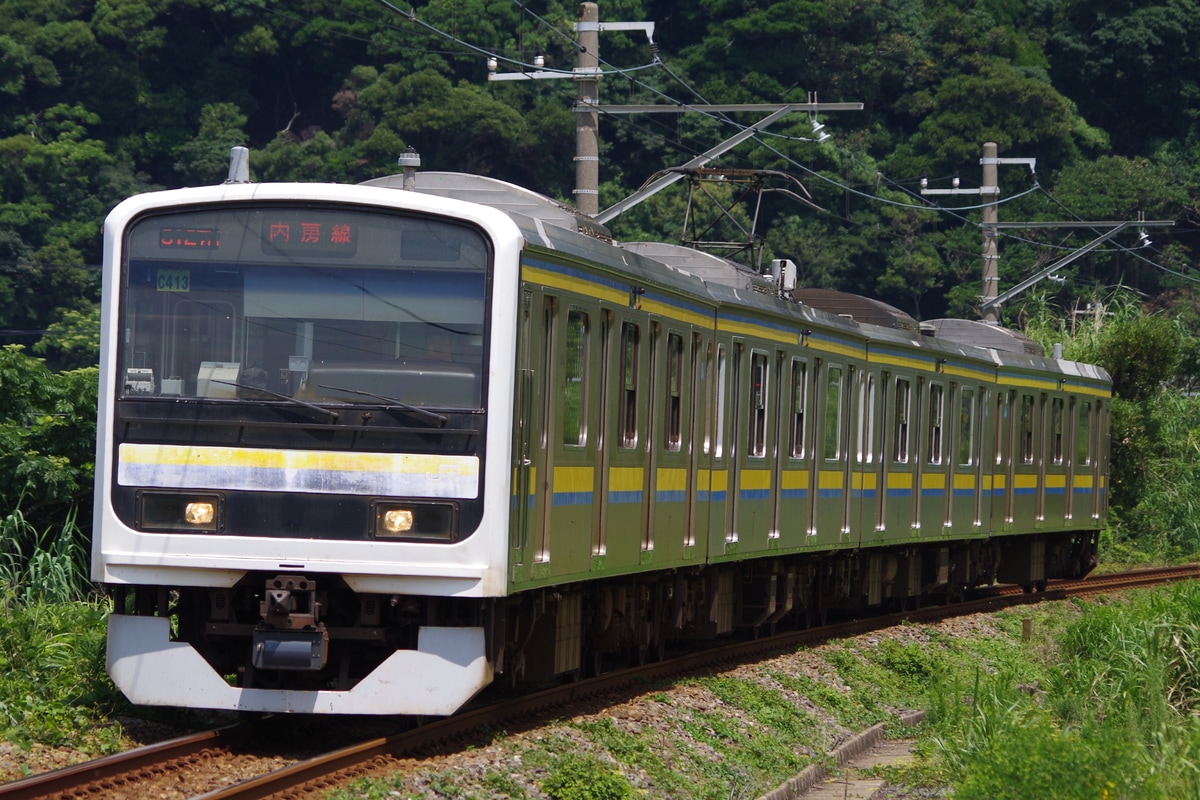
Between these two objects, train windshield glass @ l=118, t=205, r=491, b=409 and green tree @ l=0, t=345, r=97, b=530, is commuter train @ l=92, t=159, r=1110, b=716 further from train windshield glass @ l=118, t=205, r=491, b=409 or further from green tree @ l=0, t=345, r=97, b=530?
green tree @ l=0, t=345, r=97, b=530

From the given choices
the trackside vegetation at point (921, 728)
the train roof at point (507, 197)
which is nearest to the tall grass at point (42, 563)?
the train roof at point (507, 197)

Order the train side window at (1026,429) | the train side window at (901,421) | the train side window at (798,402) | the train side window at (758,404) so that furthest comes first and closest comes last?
the train side window at (1026,429)
the train side window at (901,421)
the train side window at (798,402)
the train side window at (758,404)

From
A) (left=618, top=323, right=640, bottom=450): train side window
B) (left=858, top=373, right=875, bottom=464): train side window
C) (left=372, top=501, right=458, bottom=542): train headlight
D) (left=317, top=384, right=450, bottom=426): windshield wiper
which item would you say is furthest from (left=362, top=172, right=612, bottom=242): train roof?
(left=858, top=373, right=875, bottom=464): train side window

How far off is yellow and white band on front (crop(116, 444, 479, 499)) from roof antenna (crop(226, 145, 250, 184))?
1.49m

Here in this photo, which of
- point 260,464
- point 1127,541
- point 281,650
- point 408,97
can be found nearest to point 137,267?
point 260,464

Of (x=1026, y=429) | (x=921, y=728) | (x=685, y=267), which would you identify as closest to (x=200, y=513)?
(x=921, y=728)

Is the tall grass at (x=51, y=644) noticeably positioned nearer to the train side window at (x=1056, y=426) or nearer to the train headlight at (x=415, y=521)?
the train headlight at (x=415, y=521)

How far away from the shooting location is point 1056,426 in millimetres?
24250

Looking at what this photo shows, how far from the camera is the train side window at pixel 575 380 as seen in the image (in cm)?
1053

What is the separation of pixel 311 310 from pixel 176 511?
1.14 m

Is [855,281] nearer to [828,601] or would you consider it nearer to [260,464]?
[828,601]

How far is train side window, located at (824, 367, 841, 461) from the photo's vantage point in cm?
1673

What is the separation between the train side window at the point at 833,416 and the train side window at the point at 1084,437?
8.91m

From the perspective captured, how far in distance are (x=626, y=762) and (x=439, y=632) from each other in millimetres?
1466
